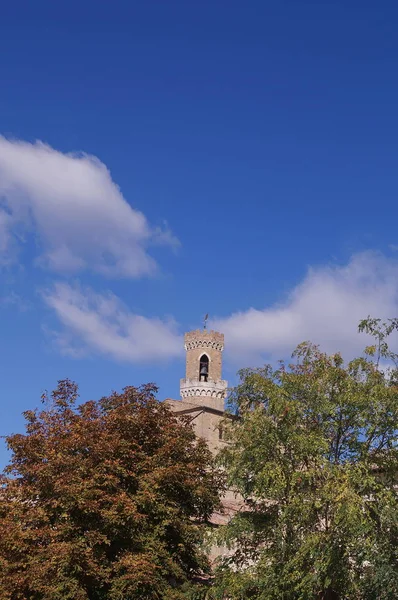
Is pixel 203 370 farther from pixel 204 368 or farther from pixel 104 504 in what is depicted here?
pixel 104 504

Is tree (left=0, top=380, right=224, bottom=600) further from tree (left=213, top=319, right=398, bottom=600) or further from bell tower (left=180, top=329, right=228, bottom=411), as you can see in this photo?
bell tower (left=180, top=329, right=228, bottom=411)

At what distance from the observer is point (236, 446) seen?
23766 mm

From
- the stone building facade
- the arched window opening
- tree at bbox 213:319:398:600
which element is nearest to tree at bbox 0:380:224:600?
tree at bbox 213:319:398:600

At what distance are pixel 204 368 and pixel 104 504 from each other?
5023 centimetres

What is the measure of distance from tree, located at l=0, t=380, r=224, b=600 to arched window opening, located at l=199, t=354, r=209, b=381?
149 ft

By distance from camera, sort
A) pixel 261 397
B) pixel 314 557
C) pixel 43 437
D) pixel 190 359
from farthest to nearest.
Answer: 1. pixel 190 359
2. pixel 43 437
3. pixel 261 397
4. pixel 314 557

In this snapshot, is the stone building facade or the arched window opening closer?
the stone building facade

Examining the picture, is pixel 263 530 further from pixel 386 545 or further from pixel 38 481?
pixel 38 481

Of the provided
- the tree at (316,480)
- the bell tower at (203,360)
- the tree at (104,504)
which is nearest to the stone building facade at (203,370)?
the bell tower at (203,360)

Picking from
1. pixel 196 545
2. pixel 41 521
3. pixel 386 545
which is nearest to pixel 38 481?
pixel 41 521

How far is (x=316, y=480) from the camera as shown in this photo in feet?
73.4

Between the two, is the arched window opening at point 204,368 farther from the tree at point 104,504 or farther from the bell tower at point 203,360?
the tree at point 104,504

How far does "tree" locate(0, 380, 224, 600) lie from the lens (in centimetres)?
2325

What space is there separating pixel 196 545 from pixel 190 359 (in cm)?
4723
